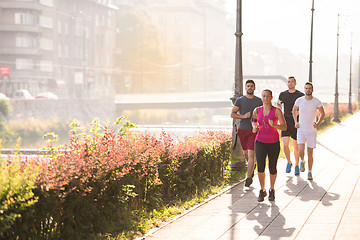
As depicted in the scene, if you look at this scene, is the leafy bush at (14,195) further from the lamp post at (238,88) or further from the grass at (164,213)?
the lamp post at (238,88)

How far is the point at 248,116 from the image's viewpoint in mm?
11039

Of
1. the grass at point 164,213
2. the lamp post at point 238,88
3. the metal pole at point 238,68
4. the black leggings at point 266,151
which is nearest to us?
the grass at point 164,213

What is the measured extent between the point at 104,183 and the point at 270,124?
3.36 metres

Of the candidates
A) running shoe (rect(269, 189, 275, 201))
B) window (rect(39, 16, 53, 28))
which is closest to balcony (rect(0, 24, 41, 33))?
window (rect(39, 16, 53, 28))

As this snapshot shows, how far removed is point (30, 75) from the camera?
82.2m

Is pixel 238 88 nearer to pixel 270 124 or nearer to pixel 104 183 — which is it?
pixel 270 124

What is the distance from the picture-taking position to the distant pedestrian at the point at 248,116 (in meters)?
11.1

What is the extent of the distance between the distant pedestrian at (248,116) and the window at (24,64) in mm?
72968

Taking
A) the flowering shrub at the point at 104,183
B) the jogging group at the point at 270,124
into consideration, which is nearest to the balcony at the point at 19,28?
the jogging group at the point at 270,124

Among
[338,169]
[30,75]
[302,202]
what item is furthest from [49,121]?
[302,202]

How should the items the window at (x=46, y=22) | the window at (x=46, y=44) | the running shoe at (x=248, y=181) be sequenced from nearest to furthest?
the running shoe at (x=248, y=181) → the window at (x=46, y=44) → the window at (x=46, y=22)

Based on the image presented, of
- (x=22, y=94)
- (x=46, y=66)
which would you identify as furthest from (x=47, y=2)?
(x=22, y=94)

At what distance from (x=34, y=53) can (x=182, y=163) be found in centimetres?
7484

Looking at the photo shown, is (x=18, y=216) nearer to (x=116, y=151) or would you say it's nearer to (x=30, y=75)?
(x=116, y=151)
